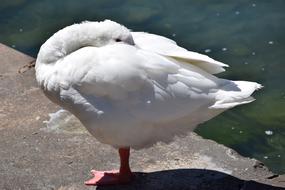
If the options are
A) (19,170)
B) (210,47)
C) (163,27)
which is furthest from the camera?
(163,27)

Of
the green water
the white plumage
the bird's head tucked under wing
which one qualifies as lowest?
the green water

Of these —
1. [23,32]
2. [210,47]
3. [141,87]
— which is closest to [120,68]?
[141,87]

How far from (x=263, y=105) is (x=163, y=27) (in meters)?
2.08

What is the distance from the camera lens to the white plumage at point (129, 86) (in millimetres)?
3889

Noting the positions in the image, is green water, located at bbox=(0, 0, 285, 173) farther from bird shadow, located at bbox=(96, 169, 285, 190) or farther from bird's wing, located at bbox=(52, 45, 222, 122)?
bird's wing, located at bbox=(52, 45, 222, 122)

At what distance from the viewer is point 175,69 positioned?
13.1 feet

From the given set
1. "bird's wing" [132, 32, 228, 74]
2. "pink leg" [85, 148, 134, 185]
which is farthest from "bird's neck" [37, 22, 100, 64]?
"pink leg" [85, 148, 134, 185]

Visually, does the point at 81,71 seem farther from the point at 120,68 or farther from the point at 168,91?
the point at 168,91

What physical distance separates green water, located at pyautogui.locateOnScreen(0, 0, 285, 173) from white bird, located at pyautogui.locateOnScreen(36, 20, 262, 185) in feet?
5.98

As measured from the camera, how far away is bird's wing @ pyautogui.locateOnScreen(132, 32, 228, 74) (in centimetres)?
402

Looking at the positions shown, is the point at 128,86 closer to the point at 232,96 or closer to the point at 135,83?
the point at 135,83

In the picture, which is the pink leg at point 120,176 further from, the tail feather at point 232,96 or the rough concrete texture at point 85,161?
the tail feather at point 232,96

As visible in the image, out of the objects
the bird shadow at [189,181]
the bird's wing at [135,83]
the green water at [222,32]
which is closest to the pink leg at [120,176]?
the bird shadow at [189,181]

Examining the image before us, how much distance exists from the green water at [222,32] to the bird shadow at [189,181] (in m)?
1.43
